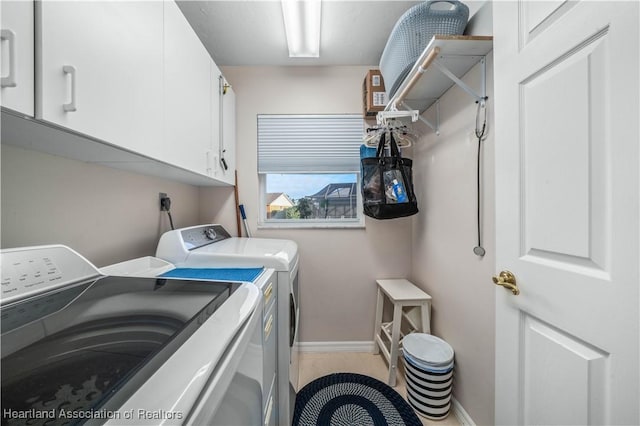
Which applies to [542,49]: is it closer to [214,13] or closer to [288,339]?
[288,339]

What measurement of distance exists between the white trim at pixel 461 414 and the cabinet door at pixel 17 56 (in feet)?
7.35

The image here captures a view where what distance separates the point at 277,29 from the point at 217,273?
5.67 feet

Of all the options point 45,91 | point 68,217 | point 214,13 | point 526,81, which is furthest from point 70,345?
point 214,13

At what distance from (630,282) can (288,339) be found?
123 cm

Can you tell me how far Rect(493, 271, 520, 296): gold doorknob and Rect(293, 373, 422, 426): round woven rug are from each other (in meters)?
1.12

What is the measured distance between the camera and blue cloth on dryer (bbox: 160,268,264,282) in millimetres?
995

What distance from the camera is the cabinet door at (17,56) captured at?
0.49 metres

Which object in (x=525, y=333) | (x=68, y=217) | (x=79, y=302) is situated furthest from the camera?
(x=68, y=217)

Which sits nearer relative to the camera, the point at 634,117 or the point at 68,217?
the point at 634,117

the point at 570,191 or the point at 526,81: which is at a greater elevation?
the point at 526,81

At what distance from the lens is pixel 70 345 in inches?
17.7

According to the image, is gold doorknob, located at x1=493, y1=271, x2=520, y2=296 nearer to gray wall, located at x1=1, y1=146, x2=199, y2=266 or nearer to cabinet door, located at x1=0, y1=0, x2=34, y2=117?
cabinet door, located at x1=0, y1=0, x2=34, y2=117

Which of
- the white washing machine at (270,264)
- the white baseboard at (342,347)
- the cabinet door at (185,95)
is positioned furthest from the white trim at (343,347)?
the cabinet door at (185,95)

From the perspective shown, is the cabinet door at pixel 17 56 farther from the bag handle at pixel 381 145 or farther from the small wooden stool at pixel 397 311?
the small wooden stool at pixel 397 311
